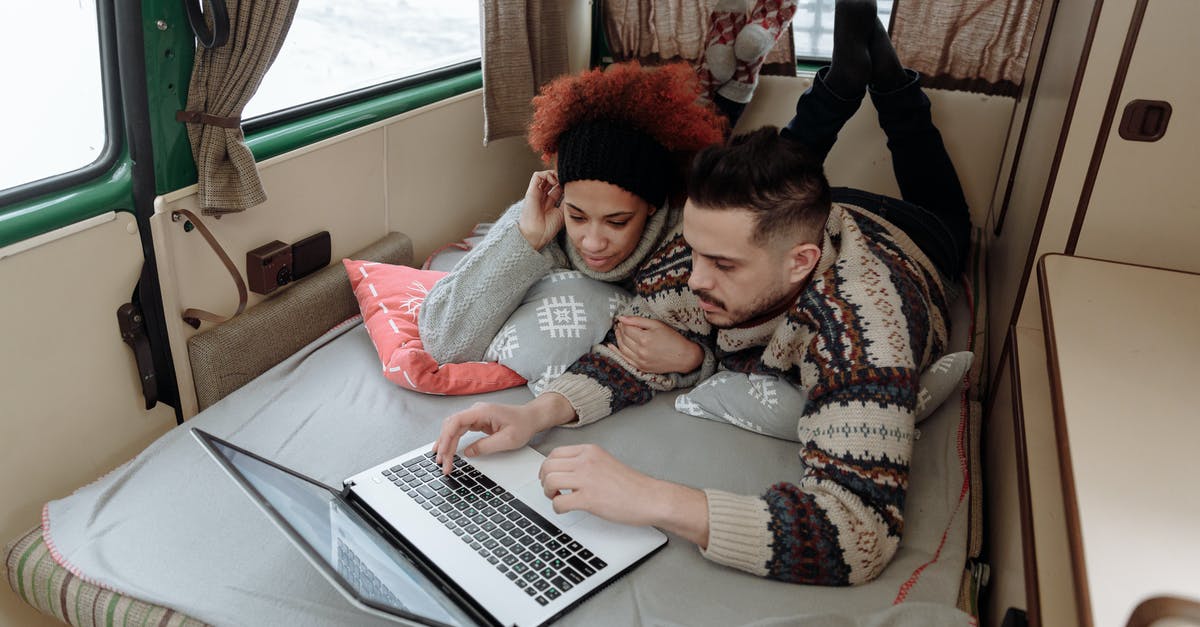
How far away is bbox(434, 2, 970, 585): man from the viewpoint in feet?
3.88

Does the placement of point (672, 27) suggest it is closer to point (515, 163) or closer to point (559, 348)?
point (515, 163)

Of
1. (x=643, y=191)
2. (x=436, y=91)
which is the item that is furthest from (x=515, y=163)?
(x=643, y=191)

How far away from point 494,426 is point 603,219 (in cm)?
50

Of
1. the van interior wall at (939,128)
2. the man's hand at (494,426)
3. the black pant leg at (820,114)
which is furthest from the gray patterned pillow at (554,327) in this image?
the van interior wall at (939,128)

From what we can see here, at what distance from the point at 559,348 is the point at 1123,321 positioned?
100 centimetres

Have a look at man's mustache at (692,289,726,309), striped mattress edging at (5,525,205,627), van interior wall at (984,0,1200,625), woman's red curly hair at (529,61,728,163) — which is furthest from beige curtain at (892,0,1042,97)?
striped mattress edging at (5,525,205,627)

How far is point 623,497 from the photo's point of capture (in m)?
1.18

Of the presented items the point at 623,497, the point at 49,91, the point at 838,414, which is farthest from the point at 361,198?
the point at 838,414

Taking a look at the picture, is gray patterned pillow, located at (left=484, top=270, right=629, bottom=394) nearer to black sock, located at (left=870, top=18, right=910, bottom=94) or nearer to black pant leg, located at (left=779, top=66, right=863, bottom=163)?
black pant leg, located at (left=779, top=66, right=863, bottom=163)

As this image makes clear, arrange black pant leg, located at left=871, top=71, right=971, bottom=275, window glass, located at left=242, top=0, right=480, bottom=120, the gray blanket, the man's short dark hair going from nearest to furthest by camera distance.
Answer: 1. the gray blanket
2. the man's short dark hair
3. window glass, located at left=242, top=0, right=480, bottom=120
4. black pant leg, located at left=871, top=71, right=971, bottom=275

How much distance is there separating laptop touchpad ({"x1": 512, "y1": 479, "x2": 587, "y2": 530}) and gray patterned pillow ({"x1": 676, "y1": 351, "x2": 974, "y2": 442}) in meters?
0.43

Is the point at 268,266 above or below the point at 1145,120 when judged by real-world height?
below

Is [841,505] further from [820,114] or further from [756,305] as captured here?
[820,114]

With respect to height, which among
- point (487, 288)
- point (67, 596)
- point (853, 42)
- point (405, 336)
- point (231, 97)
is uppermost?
point (853, 42)
